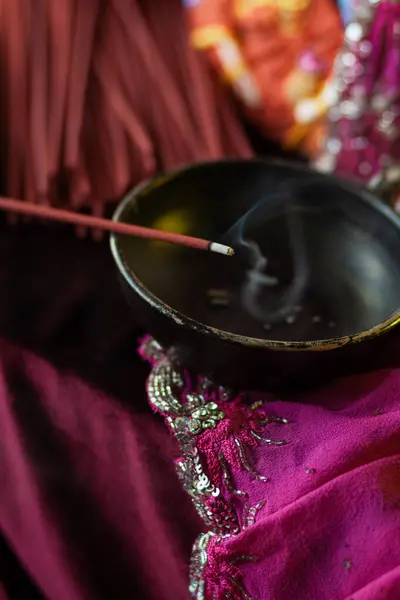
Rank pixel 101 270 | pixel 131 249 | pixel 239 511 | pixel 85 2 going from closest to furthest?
pixel 239 511 < pixel 131 249 < pixel 101 270 < pixel 85 2

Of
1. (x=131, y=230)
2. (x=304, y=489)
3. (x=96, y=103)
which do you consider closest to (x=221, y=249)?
(x=131, y=230)

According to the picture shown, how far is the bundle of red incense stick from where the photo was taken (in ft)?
2.48

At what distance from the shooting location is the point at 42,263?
2.29 feet

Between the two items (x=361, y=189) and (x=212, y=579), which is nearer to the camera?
(x=212, y=579)

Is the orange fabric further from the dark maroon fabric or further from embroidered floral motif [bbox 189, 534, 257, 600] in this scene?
embroidered floral motif [bbox 189, 534, 257, 600]

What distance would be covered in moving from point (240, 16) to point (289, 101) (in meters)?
0.13

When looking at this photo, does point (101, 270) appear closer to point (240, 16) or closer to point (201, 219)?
point (201, 219)

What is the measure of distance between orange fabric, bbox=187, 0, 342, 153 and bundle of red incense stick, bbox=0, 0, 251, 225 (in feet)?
0.17

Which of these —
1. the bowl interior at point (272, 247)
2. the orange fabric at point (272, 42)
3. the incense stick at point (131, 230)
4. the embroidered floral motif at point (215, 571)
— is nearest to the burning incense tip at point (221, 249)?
the incense stick at point (131, 230)

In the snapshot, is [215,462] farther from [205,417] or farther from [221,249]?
[221,249]

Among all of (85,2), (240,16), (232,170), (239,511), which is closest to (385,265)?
(232,170)

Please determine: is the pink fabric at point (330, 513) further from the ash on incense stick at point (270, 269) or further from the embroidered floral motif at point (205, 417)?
the ash on incense stick at point (270, 269)

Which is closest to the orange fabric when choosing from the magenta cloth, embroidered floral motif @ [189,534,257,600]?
the magenta cloth

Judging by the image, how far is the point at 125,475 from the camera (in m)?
0.52
